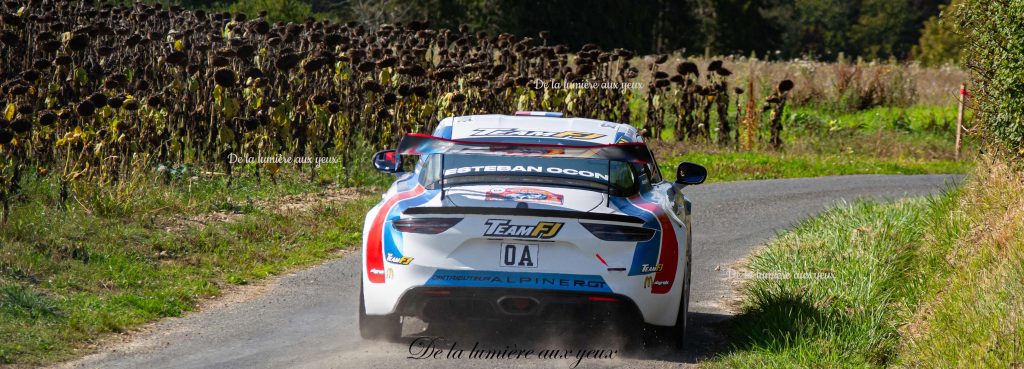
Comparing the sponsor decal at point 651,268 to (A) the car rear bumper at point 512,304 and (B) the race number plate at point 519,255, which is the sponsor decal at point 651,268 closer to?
(A) the car rear bumper at point 512,304

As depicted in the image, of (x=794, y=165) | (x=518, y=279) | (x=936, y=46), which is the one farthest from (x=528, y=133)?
(x=936, y=46)

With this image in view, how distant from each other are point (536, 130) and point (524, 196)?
1.27 metres

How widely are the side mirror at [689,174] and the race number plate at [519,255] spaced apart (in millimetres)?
2180

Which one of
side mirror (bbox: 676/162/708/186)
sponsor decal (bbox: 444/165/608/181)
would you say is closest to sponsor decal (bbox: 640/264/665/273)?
sponsor decal (bbox: 444/165/608/181)

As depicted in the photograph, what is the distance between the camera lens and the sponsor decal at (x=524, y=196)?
328 inches

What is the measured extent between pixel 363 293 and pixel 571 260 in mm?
1358

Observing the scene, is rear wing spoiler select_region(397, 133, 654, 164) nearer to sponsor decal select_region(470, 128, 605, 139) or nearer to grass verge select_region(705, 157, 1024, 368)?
sponsor decal select_region(470, 128, 605, 139)

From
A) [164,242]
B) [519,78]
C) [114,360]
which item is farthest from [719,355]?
[519,78]

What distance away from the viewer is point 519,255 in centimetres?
816

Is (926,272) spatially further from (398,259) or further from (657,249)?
(398,259)

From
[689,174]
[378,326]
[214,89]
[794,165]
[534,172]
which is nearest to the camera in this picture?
[378,326]

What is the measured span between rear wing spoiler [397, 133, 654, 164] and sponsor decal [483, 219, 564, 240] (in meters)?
0.54

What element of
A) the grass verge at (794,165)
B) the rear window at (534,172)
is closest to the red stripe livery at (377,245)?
the rear window at (534,172)

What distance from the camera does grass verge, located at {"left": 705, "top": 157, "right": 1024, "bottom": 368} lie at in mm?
7863
